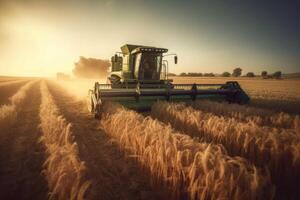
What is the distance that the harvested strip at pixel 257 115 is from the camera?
537 cm

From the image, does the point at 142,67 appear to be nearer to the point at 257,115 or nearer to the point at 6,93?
the point at 257,115

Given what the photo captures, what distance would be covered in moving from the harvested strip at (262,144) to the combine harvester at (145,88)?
10.9ft

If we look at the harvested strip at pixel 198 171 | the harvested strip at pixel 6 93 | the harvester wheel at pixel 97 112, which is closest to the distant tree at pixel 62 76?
the harvested strip at pixel 6 93

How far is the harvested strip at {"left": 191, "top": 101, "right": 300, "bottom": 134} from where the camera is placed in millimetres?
5371

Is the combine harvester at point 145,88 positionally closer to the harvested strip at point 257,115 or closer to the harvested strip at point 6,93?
the harvested strip at point 257,115

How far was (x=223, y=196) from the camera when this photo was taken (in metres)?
2.09

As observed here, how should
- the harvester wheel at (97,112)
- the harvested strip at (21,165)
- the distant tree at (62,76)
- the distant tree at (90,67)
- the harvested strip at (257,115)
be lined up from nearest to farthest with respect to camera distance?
the harvested strip at (21,165) → the harvested strip at (257,115) → the harvester wheel at (97,112) → the distant tree at (90,67) → the distant tree at (62,76)

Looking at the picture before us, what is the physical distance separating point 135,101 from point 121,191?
5.50m

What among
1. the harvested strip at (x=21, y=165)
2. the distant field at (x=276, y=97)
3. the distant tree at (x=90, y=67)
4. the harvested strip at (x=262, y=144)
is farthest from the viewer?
the distant tree at (x=90, y=67)

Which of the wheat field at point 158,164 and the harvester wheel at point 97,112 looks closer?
the wheat field at point 158,164

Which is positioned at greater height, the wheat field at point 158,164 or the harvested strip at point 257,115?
the harvested strip at point 257,115

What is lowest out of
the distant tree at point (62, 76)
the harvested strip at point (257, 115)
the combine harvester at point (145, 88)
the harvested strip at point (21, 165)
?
the harvested strip at point (21, 165)

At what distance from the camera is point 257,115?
21.4ft

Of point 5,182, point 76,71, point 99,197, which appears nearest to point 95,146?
point 5,182
